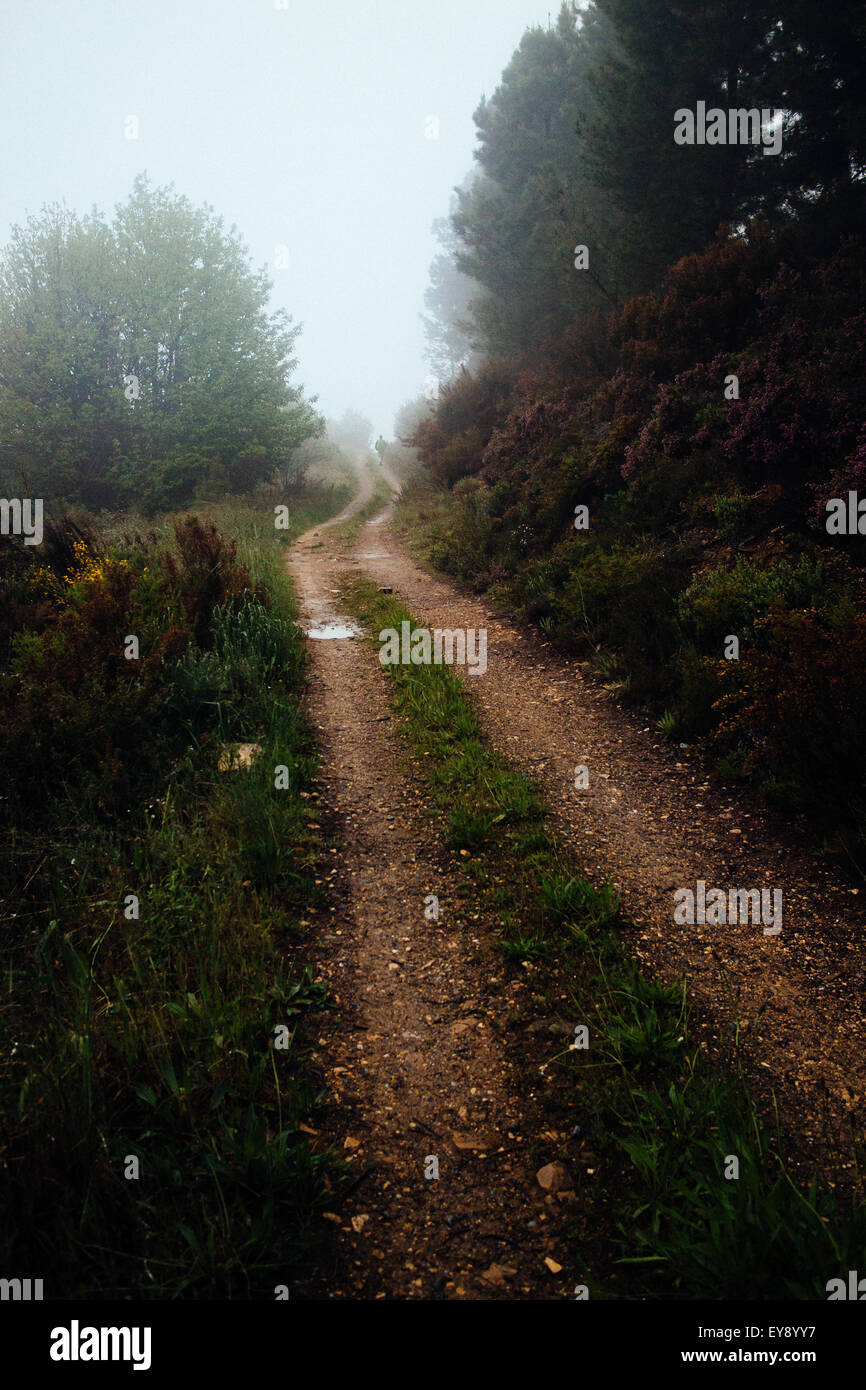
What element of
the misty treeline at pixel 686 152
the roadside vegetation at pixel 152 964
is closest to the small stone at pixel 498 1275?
the roadside vegetation at pixel 152 964

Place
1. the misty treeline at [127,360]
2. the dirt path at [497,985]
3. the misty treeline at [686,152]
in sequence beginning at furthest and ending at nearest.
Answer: the misty treeline at [127,360] → the misty treeline at [686,152] → the dirt path at [497,985]

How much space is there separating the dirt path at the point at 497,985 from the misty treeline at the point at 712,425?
2.36 ft

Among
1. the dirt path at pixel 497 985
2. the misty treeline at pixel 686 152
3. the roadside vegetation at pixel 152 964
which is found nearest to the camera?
the roadside vegetation at pixel 152 964

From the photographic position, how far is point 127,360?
73.7 feet

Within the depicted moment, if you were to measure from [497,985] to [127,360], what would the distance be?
25999 mm

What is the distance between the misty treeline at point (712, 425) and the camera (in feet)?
17.7

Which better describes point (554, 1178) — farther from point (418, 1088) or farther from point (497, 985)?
point (497, 985)

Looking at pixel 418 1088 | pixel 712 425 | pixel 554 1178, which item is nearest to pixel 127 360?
pixel 712 425

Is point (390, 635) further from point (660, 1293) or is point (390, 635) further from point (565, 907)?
Result: point (660, 1293)

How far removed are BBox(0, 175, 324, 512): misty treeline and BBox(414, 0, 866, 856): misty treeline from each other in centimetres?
1020

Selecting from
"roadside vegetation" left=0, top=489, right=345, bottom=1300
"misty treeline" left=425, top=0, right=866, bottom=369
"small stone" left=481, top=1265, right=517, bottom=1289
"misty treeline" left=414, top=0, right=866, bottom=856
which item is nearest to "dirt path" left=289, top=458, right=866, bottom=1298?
"small stone" left=481, top=1265, right=517, bottom=1289

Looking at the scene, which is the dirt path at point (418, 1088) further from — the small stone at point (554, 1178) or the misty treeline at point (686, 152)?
the misty treeline at point (686, 152)

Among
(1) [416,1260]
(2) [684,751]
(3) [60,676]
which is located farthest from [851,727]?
(3) [60,676]
